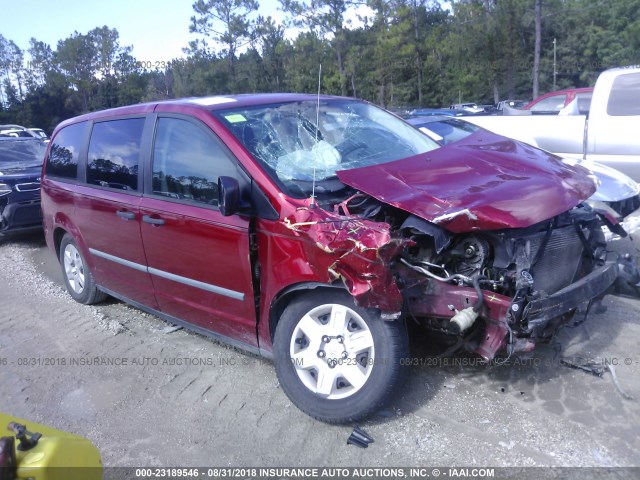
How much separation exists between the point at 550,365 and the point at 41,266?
615 cm

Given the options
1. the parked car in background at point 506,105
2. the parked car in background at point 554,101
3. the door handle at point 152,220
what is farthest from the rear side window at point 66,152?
the parked car in background at point 506,105

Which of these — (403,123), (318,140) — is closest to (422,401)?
(318,140)

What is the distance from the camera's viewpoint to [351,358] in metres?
3.14

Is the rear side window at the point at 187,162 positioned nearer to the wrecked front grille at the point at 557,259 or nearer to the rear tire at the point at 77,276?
the rear tire at the point at 77,276

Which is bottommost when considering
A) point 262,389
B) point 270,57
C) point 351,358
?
point 262,389

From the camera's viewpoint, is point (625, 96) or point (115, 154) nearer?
point (115, 154)

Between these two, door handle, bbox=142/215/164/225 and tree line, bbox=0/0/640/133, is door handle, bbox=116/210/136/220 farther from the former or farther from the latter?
tree line, bbox=0/0/640/133

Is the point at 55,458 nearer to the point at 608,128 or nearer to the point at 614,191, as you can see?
the point at 614,191

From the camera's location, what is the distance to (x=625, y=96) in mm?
7129

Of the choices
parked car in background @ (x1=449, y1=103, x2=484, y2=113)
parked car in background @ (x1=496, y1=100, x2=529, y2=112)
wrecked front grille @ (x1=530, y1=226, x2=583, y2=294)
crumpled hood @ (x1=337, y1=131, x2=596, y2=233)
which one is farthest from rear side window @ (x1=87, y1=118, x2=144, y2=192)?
parked car in background @ (x1=449, y1=103, x2=484, y2=113)

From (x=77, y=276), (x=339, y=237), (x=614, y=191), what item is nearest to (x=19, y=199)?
(x=77, y=276)

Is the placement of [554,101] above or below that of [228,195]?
above

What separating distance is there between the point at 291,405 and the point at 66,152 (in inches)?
130

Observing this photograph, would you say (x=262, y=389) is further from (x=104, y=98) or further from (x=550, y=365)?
(x=104, y=98)
